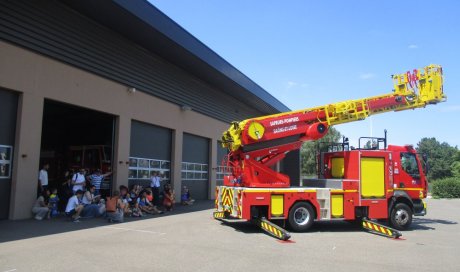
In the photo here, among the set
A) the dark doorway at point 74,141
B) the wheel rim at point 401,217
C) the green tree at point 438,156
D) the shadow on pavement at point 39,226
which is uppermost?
the green tree at point 438,156

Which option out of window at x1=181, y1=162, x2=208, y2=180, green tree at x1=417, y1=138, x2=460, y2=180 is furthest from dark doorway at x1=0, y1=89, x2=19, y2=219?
green tree at x1=417, y1=138, x2=460, y2=180

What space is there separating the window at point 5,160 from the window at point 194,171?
9757 millimetres

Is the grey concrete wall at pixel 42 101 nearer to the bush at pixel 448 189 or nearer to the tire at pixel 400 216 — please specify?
the tire at pixel 400 216

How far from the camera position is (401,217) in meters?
12.3

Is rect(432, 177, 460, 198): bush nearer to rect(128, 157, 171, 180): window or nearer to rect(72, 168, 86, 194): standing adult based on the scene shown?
rect(128, 157, 171, 180): window

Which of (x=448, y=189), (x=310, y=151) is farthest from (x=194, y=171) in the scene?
(x=310, y=151)

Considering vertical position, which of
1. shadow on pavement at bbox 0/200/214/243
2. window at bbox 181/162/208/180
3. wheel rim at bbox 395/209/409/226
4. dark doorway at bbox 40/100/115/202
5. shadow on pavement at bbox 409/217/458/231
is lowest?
shadow on pavement at bbox 409/217/458/231

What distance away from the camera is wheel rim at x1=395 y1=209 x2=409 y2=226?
12.3 meters

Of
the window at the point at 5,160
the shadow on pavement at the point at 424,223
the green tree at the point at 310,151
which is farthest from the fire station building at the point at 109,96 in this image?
the green tree at the point at 310,151

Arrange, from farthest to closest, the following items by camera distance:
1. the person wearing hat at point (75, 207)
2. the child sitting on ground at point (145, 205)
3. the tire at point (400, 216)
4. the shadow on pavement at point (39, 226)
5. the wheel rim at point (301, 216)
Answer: the child sitting on ground at point (145, 205)
the tire at point (400, 216)
the person wearing hat at point (75, 207)
the wheel rim at point (301, 216)
the shadow on pavement at point (39, 226)

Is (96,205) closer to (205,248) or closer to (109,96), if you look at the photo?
(109,96)

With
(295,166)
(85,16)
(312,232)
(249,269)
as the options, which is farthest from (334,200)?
(295,166)

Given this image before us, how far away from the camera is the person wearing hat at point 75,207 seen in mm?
11805

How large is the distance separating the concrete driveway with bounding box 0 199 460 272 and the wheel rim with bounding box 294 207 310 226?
372 mm
